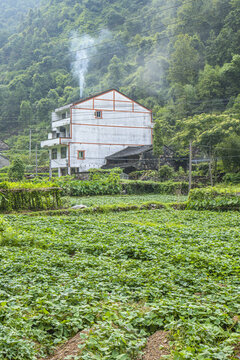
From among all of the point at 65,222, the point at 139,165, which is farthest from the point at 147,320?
the point at 139,165

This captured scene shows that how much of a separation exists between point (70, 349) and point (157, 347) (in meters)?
0.95

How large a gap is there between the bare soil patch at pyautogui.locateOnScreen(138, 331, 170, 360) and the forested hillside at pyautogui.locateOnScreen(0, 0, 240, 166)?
112 feet

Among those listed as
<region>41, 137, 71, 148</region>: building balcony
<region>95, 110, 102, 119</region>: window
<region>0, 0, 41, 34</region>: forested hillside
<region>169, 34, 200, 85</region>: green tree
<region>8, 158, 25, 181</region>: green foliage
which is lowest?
<region>8, 158, 25, 181</region>: green foliage

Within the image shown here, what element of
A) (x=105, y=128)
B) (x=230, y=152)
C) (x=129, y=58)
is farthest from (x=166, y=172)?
(x=129, y=58)

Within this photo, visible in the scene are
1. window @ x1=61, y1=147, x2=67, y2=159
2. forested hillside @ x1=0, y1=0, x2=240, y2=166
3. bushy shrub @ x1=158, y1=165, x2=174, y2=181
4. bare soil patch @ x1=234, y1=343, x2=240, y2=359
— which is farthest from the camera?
forested hillside @ x1=0, y1=0, x2=240, y2=166

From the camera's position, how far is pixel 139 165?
40.1 meters

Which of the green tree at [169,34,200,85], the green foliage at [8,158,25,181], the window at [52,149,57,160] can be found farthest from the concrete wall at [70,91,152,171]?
the green tree at [169,34,200,85]

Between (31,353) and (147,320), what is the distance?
1.39m

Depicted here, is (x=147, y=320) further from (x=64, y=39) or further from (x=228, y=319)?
(x=64, y=39)

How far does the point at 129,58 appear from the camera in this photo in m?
74.4

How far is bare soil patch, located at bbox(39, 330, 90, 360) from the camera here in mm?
3746

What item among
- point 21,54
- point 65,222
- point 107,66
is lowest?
point 65,222

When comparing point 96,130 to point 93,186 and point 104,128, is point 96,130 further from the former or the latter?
point 93,186

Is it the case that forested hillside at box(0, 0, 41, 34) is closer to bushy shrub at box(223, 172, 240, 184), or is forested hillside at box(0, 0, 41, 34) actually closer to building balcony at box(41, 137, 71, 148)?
building balcony at box(41, 137, 71, 148)
